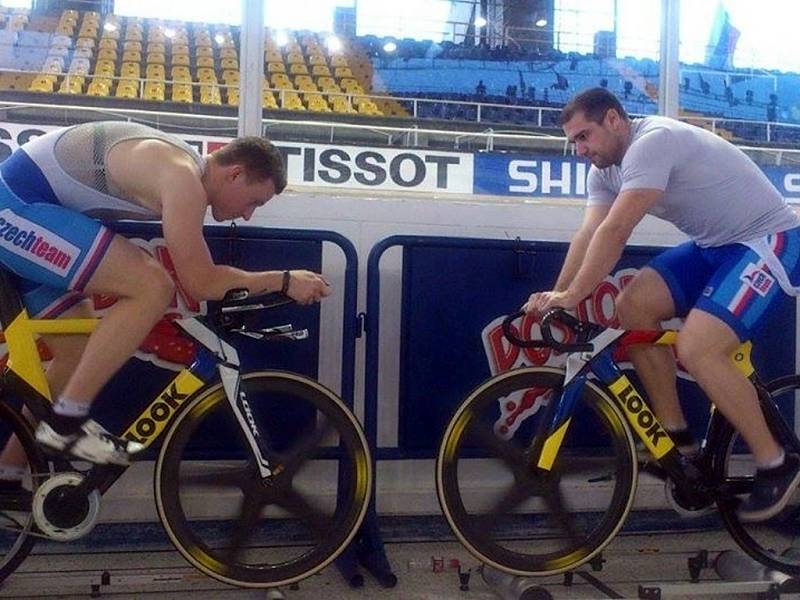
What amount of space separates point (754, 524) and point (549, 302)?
0.98 meters

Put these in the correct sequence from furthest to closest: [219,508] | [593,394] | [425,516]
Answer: [425,516] < [593,394] < [219,508]

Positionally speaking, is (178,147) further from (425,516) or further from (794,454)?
(794,454)

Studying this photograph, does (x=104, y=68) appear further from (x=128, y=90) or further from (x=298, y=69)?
(x=298, y=69)

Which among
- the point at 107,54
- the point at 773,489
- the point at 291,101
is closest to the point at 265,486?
the point at 773,489

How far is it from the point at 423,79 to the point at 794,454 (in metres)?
5.51

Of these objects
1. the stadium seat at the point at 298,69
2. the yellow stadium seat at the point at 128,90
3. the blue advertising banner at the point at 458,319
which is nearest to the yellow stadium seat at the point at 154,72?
the yellow stadium seat at the point at 128,90

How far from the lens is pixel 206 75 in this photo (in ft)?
22.5

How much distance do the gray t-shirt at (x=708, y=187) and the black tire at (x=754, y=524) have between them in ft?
1.76

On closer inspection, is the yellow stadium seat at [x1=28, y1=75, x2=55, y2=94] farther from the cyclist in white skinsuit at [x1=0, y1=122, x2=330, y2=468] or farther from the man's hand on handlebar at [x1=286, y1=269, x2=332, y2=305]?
the man's hand on handlebar at [x1=286, y1=269, x2=332, y2=305]

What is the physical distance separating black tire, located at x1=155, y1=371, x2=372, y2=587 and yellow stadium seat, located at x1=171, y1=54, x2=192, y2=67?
527 cm

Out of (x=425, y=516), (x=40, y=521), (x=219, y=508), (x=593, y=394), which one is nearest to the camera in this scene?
(x=40, y=521)

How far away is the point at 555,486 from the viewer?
2.46 meters

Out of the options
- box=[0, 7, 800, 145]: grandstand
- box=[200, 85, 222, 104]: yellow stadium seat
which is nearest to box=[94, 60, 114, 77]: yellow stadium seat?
box=[0, 7, 800, 145]: grandstand

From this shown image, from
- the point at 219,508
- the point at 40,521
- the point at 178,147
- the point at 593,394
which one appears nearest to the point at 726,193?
the point at 593,394
